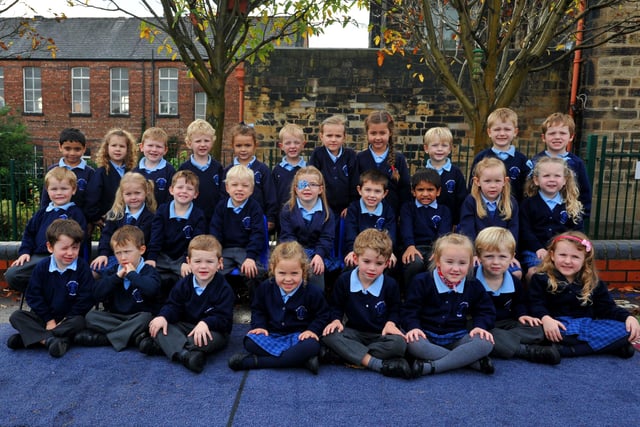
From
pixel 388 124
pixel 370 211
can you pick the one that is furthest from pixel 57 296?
pixel 388 124

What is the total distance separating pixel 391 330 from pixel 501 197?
5.33ft

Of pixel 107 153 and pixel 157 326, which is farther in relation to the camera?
pixel 107 153

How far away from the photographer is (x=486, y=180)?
Answer: 14.4 ft

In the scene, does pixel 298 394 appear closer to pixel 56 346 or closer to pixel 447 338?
pixel 447 338

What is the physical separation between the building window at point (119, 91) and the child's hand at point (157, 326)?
27.5 meters

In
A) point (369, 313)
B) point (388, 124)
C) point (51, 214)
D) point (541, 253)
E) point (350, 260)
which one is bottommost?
point (369, 313)

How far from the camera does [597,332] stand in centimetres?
395

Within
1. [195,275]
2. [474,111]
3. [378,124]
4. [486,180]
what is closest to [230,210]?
[195,275]

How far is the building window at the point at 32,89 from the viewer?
2941cm

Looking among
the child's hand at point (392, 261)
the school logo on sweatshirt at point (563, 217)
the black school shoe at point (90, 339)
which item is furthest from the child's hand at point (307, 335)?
the school logo on sweatshirt at point (563, 217)

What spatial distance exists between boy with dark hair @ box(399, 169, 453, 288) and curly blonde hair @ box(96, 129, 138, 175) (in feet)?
9.18

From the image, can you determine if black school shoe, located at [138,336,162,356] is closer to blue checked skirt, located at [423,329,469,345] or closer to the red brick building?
blue checked skirt, located at [423,329,469,345]

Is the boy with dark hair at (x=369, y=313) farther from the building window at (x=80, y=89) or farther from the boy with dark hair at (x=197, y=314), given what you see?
the building window at (x=80, y=89)

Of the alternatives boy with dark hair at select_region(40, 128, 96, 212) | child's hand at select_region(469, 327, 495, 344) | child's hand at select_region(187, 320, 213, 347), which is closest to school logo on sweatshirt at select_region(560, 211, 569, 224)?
child's hand at select_region(469, 327, 495, 344)
